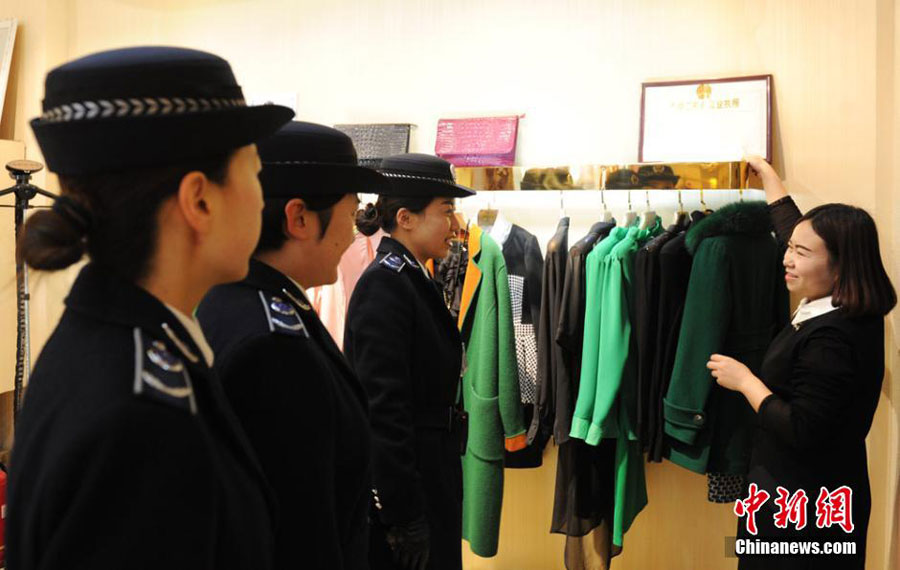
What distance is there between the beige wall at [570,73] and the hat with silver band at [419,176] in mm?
1323

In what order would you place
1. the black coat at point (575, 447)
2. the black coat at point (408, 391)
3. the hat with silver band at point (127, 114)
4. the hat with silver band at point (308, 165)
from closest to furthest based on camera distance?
the hat with silver band at point (127, 114)
the hat with silver band at point (308, 165)
the black coat at point (408, 391)
the black coat at point (575, 447)

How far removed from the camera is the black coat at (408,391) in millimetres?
2018

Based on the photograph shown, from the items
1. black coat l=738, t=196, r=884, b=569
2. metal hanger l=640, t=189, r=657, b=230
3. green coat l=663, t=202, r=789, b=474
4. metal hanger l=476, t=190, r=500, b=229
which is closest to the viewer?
black coat l=738, t=196, r=884, b=569

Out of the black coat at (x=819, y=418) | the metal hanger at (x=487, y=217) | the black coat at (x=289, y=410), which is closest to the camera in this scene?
the black coat at (x=289, y=410)

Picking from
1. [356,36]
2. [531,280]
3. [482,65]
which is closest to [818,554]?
[531,280]

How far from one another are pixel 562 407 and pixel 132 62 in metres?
2.42

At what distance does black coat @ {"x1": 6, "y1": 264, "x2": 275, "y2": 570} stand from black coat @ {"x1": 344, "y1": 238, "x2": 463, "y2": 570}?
107 centimetres

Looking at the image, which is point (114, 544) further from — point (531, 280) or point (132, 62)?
point (531, 280)

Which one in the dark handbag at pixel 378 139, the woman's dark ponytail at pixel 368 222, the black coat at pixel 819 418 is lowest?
the black coat at pixel 819 418

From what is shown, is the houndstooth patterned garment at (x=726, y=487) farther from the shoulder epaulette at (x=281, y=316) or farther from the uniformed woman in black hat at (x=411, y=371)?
the shoulder epaulette at (x=281, y=316)

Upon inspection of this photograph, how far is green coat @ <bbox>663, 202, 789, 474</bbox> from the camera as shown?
2807mm

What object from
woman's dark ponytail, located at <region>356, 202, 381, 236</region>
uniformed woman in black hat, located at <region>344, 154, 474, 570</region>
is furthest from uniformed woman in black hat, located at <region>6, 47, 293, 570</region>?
woman's dark ponytail, located at <region>356, 202, 381, 236</region>

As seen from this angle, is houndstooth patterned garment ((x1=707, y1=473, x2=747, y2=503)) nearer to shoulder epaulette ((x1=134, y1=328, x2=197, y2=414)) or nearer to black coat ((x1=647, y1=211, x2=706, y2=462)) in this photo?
black coat ((x1=647, y1=211, x2=706, y2=462))

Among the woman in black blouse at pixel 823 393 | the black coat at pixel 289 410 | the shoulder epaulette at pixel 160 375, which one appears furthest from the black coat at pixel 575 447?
the shoulder epaulette at pixel 160 375
